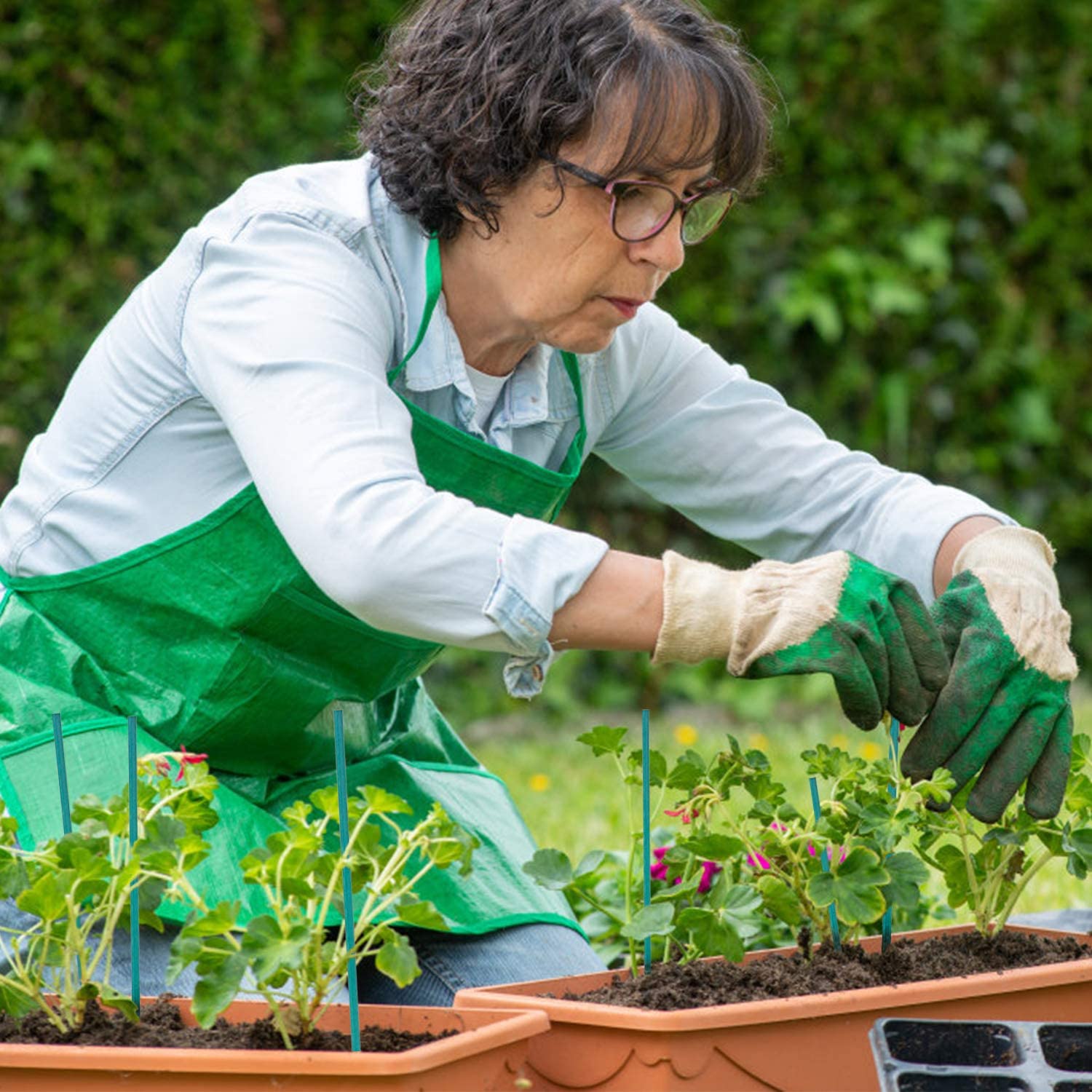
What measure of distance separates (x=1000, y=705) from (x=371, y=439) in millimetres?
682

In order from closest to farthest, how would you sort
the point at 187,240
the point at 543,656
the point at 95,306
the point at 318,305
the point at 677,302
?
1. the point at 543,656
2. the point at 318,305
3. the point at 187,240
4. the point at 95,306
5. the point at 677,302

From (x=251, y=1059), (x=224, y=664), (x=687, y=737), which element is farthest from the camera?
(x=687, y=737)

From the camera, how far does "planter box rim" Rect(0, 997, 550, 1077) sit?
1.16 m

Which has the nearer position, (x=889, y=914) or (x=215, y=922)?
(x=215, y=922)

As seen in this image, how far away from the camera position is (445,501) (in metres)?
1.56

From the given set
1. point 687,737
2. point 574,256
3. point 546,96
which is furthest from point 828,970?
point 687,737

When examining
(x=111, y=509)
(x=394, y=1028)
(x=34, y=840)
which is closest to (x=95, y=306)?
(x=111, y=509)

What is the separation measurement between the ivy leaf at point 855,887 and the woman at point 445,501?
14cm

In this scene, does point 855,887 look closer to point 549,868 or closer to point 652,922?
point 652,922

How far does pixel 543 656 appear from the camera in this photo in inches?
63.2

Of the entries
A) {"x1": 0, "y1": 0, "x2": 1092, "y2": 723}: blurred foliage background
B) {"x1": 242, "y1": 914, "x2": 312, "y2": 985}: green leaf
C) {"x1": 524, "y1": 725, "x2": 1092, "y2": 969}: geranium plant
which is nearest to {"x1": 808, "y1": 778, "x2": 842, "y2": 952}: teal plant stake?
{"x1": 524, "y1": 725, "x2": 1092, "y2": 969}: geranium plant

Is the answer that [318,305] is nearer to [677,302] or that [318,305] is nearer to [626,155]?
[626,155]

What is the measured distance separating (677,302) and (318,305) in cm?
334

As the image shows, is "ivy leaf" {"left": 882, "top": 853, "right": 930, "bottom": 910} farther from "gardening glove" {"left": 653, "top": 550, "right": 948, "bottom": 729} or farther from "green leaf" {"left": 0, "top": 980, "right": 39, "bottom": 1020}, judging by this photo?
"green leaf" {"left": 0, "top": 980, "right": 39, "bottom": 1020}
